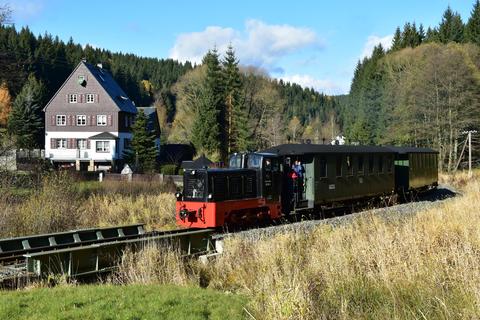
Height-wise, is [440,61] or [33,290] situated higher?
[440,61]

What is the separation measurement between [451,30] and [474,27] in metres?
5.35

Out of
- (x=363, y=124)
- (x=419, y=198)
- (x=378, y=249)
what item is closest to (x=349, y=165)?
(x=419, y=198)

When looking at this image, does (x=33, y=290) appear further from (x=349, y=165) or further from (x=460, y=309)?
(x=349, y=165)

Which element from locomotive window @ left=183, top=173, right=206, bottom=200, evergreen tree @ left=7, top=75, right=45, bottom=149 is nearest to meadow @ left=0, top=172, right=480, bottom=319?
locomotive window @ left=183, top=173, right=206, bottom=200

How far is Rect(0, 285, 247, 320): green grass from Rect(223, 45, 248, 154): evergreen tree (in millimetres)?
47651

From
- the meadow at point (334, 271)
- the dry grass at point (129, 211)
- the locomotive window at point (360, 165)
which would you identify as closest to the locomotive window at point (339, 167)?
the locomotive window at point (360, 165)

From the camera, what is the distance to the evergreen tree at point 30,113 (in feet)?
212

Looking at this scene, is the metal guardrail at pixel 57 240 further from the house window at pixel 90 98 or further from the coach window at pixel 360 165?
the house window at pixel 90 98

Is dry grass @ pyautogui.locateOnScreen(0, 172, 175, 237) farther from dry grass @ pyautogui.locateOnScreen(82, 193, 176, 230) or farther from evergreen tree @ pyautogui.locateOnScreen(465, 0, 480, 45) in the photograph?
evergreen tree @ pyautogui.locateOnScreen(465, 0, 480, 45)

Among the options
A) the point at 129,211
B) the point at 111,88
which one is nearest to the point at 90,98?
the point at 111,88

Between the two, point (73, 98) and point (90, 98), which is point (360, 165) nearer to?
point (90, 98)

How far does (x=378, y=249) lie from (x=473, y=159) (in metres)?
54.9

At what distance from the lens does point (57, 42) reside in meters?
100

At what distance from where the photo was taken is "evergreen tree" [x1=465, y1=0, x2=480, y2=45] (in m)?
73.9
